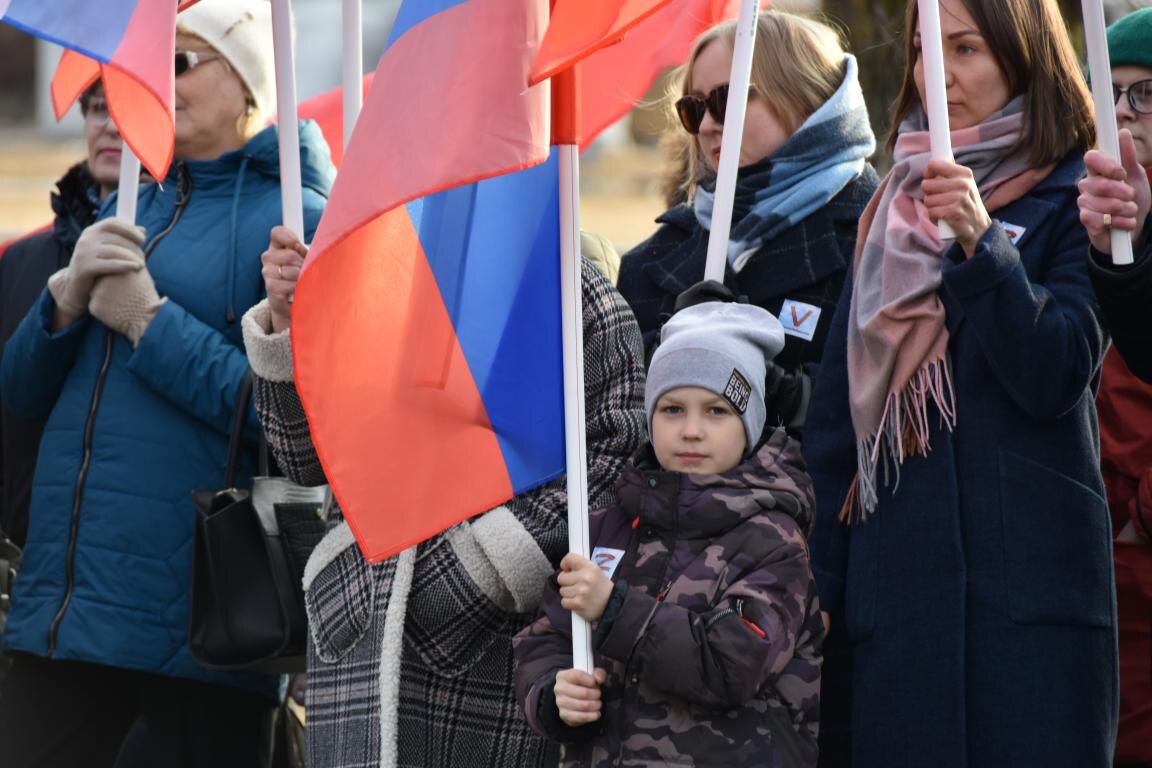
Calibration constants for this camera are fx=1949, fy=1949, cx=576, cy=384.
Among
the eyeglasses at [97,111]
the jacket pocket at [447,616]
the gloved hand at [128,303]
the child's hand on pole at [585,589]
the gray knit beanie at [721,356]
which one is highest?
the eyeglasses at [97,111]

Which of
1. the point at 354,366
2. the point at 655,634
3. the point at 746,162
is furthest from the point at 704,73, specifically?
the point at 655,634

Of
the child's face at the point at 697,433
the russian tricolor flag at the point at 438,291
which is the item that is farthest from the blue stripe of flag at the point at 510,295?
the child's face at the point at 697,433

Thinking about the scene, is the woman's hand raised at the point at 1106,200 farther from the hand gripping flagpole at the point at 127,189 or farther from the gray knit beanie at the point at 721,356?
the hand gripping flagpole at the point at 127,189

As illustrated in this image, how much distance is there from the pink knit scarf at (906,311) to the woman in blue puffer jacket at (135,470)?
151 centimetres

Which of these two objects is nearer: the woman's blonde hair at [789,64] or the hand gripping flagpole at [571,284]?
the hand gripping flagpole at [571,284]

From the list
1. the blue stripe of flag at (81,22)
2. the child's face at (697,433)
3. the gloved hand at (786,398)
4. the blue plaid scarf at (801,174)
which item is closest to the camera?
the child's face at (697,433)

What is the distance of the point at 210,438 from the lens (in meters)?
4.55

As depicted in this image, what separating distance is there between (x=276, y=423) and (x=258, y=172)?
0.93 m

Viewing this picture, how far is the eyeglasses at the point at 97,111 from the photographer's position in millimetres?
5230

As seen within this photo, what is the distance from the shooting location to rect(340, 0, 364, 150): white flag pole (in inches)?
155

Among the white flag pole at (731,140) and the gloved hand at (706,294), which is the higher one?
the white flag pole at (731,140)

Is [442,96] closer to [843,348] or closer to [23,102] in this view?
[843,348]

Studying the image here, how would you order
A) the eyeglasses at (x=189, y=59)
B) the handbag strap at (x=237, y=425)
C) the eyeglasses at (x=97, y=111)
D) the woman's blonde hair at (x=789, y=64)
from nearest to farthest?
A: the woman's blonde hair at (x=789, y=64)
the handbag strap at (x=237, y=425)
the eyeglasses at (x=189, y=59)
the eyeglasses at (x=97, y=111)

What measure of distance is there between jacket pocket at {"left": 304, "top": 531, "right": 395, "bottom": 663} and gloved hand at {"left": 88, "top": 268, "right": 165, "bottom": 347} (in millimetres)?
897
